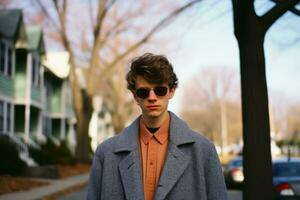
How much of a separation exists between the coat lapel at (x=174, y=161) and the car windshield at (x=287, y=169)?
444 inches

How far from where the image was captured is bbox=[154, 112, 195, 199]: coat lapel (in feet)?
8.73

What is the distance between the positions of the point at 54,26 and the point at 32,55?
6282 millimetres

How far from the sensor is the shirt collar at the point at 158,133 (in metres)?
2.85

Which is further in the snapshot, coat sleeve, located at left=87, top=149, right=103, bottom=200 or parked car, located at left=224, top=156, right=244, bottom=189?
parked car, located at left=224, top=156, right=244, bottom=189

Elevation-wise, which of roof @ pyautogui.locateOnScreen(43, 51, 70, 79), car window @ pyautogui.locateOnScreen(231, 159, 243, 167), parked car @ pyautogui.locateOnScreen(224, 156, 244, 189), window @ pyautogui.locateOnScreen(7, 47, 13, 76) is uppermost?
roof @ pyautogui.locateOnScreen(43, 51, 70, 79)

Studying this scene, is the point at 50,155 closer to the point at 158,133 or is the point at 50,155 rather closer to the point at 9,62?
the point at 9,62

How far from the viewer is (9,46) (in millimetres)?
27922

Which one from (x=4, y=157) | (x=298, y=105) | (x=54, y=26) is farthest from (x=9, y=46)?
(x=298, y=105)

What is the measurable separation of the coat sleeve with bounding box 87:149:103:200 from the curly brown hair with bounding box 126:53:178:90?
46 centimetres

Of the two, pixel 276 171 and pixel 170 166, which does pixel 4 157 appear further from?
pixel 170 166

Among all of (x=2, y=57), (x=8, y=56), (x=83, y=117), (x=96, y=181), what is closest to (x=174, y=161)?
(x=96, y=181)

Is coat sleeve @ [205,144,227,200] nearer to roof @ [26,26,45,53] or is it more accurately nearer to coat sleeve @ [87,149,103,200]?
coat sleeve @ [87,149,103,200]

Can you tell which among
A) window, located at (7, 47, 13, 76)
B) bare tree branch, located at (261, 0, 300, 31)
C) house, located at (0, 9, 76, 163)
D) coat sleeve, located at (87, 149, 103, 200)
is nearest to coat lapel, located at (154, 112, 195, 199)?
coat sleeve, located at (87, 149, 103, 200)

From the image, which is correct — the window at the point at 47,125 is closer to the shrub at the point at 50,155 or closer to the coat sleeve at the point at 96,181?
the shrub at the point at 50,155
